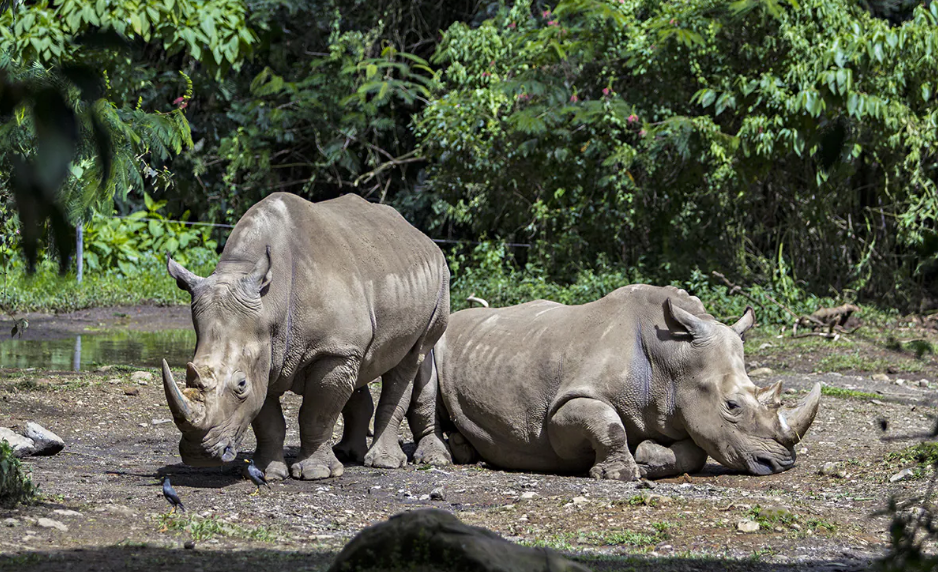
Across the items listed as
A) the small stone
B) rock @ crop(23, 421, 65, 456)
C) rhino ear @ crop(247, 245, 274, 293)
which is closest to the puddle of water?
rock @ crop(23, 421, 65, 456)

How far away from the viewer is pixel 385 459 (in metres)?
7.48

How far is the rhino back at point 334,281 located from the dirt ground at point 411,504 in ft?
2.56

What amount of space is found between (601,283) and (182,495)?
951 centimetres

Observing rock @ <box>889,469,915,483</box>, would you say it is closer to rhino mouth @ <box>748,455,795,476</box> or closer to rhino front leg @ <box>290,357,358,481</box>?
rhino mouth @ <box>748,455,795,476</box>

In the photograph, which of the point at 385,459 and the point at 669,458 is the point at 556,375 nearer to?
the point at 669,458

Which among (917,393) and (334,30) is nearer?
(917,393)

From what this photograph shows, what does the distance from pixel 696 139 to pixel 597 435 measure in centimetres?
825

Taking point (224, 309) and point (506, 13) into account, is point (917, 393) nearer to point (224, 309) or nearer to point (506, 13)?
point (224, 309)

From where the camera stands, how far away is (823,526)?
5559 mm

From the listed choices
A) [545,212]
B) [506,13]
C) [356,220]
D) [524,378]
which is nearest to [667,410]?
[524,378]

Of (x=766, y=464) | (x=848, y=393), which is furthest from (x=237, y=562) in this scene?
(x=848, y=393)

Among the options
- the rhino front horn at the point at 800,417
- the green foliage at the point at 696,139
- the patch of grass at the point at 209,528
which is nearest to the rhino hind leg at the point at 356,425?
the patch of grass at the point at 209,528

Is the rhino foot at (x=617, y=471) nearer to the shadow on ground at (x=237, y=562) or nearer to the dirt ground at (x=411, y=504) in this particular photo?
the dirt ground at (x=411, y=504)

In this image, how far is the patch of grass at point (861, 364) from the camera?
11430mm
